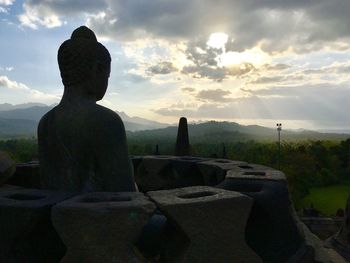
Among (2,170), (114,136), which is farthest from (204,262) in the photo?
(2,170)

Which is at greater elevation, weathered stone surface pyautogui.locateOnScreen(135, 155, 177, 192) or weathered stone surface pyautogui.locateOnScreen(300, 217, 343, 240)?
weathered stone surface pyautogui.locateOnScreen(135, 155, 177, 192)

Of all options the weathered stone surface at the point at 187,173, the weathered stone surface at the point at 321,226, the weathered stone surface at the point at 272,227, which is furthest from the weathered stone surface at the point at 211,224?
the weathered stone surface at the point at 321,226

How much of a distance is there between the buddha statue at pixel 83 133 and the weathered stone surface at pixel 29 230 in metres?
0.45

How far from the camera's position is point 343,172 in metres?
49.0

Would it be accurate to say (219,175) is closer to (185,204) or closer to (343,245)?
(185,204)

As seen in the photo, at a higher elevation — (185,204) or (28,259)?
(185,204)

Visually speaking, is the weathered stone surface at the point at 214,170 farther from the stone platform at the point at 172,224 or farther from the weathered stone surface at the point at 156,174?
the stone platform at the point at 172,224

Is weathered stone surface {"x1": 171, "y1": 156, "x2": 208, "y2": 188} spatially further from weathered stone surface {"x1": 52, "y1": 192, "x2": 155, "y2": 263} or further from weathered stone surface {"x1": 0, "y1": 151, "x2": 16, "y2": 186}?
weathered stone surface {"x1": 52, "y1": 192, "x2": 155, "y2": 263}

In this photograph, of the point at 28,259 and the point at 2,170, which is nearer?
the point at 28,259

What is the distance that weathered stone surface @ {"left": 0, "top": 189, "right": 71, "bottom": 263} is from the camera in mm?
3271

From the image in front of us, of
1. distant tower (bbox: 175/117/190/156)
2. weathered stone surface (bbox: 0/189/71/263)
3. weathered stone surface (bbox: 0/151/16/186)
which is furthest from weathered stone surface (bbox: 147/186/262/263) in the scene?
distant tower (bbox: 175/117/190/156)

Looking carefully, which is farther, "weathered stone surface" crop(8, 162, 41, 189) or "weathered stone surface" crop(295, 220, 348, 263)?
"weathered stone surface" crop(8, 162, 41, 189)

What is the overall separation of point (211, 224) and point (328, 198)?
4291cm

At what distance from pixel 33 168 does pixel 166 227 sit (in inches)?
139
